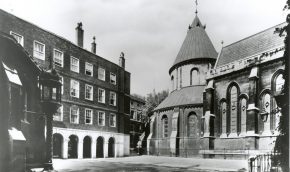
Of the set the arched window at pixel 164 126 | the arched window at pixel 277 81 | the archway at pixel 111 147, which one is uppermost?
the arched window at pixel 277 81

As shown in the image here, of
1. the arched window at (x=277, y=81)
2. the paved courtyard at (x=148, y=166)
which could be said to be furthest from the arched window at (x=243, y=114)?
the paved courtyard at (x=148, y=166)

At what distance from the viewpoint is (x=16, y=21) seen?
79.4 feet

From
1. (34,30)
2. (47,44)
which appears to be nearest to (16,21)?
(34,30)

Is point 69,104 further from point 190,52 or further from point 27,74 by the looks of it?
point 190,52

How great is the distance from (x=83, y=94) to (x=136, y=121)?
2550cm

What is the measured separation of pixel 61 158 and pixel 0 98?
67.0 feet

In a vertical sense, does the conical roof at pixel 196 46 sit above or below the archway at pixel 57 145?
above

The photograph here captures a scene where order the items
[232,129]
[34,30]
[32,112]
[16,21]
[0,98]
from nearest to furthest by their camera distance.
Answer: [0,98]
[32,112]
[16,21]
[34,30]
[232,129]

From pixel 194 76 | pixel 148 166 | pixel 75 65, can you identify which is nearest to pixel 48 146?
pixel 148 166

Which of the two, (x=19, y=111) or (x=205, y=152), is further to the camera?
(x=205, y=152)

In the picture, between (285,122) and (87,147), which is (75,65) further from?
(285,122)

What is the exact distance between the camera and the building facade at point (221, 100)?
28750 millimetres

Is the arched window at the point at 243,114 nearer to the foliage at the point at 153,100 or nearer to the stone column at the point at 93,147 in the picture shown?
the stone column at the point at 93,147

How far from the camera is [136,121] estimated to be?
5812cm
